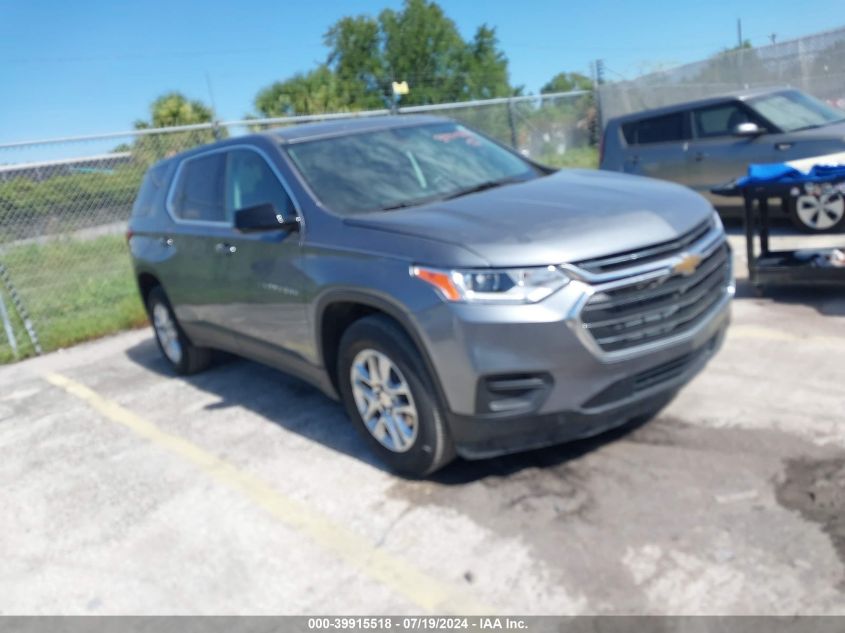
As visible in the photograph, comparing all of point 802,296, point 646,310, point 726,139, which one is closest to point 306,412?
point 646,310

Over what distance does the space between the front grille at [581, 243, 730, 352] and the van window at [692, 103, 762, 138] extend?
6117mm

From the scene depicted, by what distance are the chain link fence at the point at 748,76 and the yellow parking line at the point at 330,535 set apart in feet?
42.9

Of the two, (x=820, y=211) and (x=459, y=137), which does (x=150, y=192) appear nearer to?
(x=459, y=137)

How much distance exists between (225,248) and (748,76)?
13641mm

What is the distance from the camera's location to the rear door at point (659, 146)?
9.73 meters

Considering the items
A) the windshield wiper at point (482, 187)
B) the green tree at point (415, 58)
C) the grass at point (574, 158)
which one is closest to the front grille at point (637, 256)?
the windshield wiper at point (482, 187)

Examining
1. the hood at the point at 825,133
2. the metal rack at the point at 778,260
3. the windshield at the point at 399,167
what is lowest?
the metal rack at the point at 778,260

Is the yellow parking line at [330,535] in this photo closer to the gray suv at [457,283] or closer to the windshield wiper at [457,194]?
the gray suv at [457,283]

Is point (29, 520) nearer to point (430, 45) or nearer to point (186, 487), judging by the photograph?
point (186, 487)

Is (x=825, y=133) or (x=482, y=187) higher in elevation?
(x=482, y=187)

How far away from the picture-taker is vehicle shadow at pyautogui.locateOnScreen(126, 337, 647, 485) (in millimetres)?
Answer: 3973

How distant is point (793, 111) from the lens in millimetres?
9000

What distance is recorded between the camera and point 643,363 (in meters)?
3.44

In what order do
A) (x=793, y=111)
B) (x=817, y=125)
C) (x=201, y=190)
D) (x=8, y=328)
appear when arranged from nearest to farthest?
(x=201, y=190) → (x=8, y=328) → (x=817, y=125) → (x=793, y=111)
